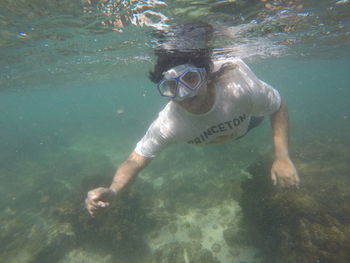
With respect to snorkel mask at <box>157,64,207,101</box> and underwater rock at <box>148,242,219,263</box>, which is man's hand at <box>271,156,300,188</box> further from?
underwater rock at <box>148,242,219,263</box>

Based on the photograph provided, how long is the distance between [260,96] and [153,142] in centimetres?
201

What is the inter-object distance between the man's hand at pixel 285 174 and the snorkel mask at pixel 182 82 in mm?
1798

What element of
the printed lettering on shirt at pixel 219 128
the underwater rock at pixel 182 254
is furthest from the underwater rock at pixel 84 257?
the printed lettering on shirt at pixel 219 128

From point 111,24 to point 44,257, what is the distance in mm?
10394

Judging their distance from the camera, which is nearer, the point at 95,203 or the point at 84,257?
the point at 95,203

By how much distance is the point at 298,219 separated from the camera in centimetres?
630

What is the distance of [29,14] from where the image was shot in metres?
8.36

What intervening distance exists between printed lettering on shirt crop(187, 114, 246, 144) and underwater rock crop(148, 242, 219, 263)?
592 centimetres

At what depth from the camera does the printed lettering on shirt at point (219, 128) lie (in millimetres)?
3700

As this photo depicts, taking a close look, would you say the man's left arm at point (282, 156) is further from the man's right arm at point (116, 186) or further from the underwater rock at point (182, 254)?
the underwater rock at point (182, 254)

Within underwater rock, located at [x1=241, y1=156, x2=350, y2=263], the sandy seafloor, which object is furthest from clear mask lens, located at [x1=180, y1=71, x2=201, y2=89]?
the sandy seafloor

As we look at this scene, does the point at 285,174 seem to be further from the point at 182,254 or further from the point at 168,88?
the point at 182,254

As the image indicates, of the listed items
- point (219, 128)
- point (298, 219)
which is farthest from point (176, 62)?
point (298, 219)

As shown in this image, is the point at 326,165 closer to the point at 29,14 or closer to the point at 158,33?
the point at 158,33
